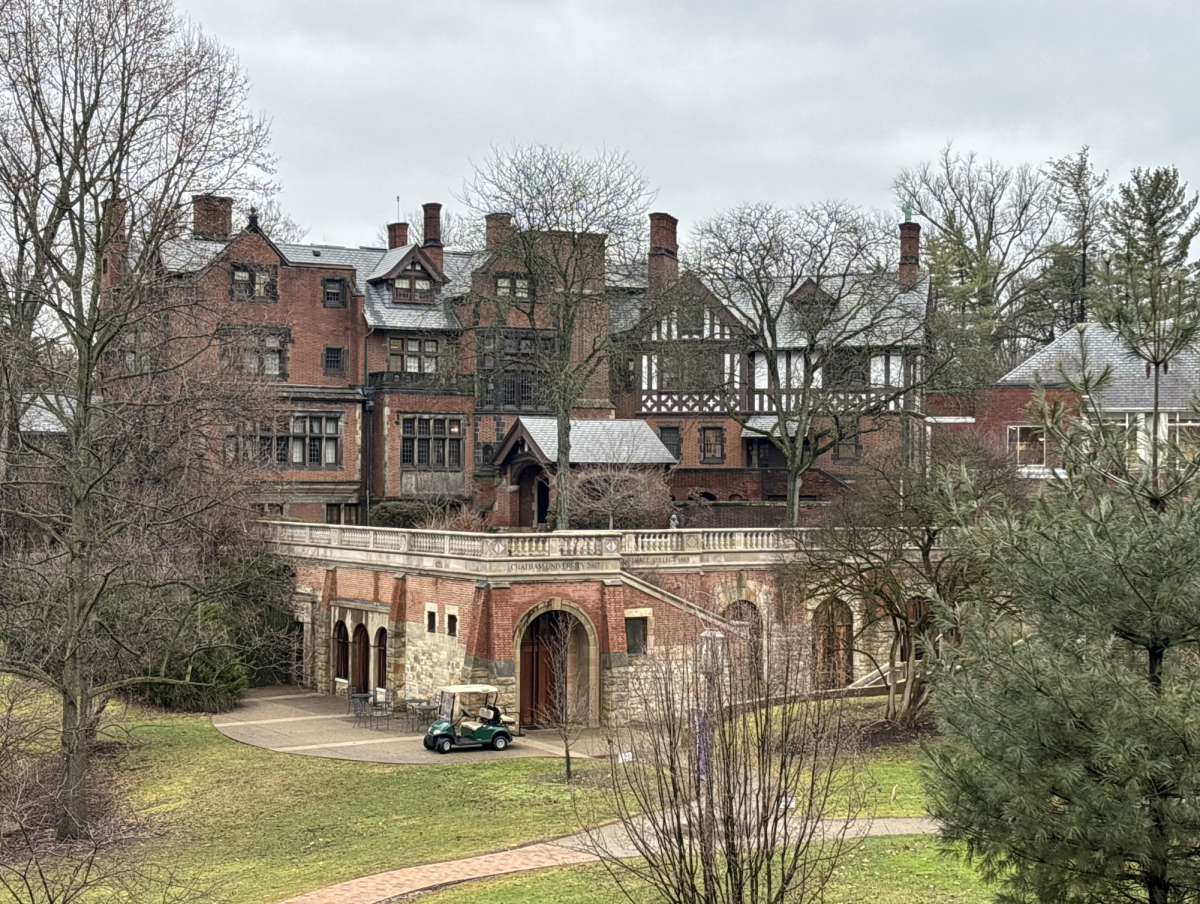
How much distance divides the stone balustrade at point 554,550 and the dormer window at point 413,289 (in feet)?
45.5

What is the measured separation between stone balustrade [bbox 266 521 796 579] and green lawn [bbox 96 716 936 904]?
17.3 feet

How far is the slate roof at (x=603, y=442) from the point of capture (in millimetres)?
44656

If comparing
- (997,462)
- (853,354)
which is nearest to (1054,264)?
(853,354)

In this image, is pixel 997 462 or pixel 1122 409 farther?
pixel 1122 409

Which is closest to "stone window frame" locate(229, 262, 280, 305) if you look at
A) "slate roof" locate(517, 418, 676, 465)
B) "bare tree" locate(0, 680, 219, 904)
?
"slate roof" locate(517, 418, 676, 465)

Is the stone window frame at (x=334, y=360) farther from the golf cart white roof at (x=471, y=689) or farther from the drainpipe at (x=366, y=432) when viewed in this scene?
the golf cart white roof at (x=471, y=689)

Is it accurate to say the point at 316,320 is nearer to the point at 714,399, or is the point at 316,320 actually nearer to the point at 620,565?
the point at 714,399

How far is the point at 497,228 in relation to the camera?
4300 centimetres

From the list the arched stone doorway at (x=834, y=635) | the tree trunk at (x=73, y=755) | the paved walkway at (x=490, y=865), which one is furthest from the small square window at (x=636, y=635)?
the tree trunk at (x=73, y=755)

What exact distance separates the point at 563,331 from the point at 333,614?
412 inches

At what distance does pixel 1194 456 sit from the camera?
11938 millimetres

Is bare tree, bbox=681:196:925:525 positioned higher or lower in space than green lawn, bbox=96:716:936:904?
higher

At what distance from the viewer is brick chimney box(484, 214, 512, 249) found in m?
41.3

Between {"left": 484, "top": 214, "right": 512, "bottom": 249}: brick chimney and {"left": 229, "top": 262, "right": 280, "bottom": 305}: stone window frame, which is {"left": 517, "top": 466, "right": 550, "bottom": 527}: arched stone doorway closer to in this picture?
{"left": 484, "top": 214, "right": 512, "bottom": 249}: brick chimney
